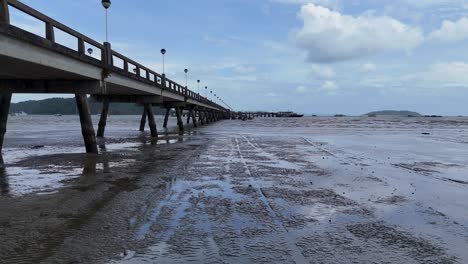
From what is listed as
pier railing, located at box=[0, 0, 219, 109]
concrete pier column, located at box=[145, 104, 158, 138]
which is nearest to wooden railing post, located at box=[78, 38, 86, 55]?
pier railing, located at box=[0, 0, 219, 109]

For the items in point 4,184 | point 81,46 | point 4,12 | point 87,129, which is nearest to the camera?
point 4,184

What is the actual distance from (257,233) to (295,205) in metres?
2.19

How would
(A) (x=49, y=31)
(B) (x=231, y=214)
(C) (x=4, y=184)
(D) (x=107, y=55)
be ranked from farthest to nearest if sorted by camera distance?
(D) (x=107, y=55), (A) (x=49, y=31), (C) (x=4, y=184), (B) (x=231, y=214)

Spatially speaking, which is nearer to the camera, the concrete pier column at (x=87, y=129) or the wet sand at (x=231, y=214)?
the wet sand at (x=231, y=214)

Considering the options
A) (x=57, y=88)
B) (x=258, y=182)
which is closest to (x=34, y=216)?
(x=258, y=182)

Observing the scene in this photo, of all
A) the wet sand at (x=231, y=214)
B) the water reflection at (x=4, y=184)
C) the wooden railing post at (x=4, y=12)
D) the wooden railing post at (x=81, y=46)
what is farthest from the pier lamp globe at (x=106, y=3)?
the water reflection at (x=4, y=184)

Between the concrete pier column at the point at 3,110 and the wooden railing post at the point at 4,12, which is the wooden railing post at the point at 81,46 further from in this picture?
the wooden railing post at the point at 4,12

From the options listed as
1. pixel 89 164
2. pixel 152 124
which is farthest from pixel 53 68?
pixel 152 124

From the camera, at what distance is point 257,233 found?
6.55 m

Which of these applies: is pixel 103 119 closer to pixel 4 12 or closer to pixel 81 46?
pixel 81 46

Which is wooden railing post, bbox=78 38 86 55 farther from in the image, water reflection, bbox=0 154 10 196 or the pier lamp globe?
water reflection, bbox=0 154 10 196

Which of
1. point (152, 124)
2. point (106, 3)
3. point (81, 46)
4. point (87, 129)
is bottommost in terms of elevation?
point (152, 124)

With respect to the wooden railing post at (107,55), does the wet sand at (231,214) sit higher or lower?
lower

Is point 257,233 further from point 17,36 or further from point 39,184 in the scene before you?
point 17,36
